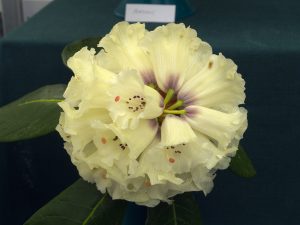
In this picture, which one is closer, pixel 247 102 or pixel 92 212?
pixel 92 212

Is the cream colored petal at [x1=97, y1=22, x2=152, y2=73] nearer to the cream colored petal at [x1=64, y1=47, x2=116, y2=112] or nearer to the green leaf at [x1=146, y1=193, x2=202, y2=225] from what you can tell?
the cream colored petal at [x1=64, y1=47, x2=116, y2=112]

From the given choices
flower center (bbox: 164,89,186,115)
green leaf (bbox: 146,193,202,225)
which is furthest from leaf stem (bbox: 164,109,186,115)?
green leaf (bbox: 146,193,202,225)

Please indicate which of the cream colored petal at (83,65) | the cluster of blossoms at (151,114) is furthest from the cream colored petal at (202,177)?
the cream colored petal at (83,65)

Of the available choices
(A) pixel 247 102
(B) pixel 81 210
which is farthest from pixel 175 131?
(A) pixel 247 102

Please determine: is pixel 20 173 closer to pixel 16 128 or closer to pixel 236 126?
pixel 16 128

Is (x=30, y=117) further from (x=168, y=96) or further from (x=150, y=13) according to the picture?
(x=150, y=13)

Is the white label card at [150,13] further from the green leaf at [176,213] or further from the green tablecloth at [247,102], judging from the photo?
the green leaf at [176,213]
